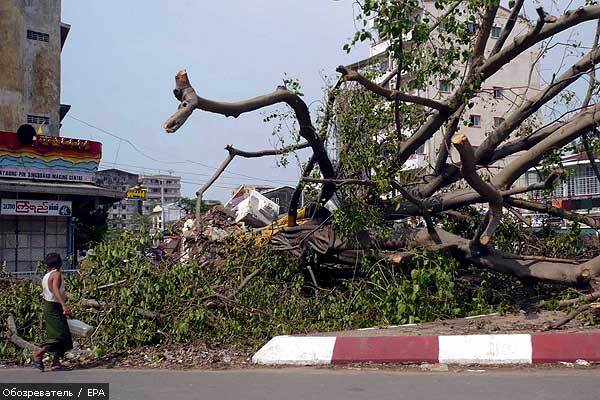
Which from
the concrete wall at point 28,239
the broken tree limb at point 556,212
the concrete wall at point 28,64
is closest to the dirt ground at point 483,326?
the broken tree limb at point 556,212

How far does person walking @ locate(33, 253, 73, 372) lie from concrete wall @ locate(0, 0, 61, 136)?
80.9 feet

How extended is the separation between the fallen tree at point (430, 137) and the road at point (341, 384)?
294 centimetres

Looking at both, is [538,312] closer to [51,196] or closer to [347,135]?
[347,135]

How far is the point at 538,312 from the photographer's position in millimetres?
8484

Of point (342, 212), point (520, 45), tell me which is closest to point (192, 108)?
point (342, 212)

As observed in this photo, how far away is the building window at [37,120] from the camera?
30109 millimetres

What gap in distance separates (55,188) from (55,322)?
16.8m

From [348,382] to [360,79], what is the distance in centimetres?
397

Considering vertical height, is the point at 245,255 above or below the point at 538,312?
above

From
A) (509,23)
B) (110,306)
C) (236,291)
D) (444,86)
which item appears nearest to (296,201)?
→ (236,291)

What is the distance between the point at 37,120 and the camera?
99.5ft

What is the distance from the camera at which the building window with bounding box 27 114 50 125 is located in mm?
30109

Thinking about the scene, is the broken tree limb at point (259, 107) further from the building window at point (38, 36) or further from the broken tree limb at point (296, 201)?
the building window at point (38, 36)

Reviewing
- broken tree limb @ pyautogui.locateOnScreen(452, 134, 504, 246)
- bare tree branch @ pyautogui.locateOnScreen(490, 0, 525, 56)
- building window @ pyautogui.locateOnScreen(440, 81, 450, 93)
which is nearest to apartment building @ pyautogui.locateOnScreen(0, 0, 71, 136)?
building window @ pyautogui.locateOnScreen(440, 81, 450, 93)
